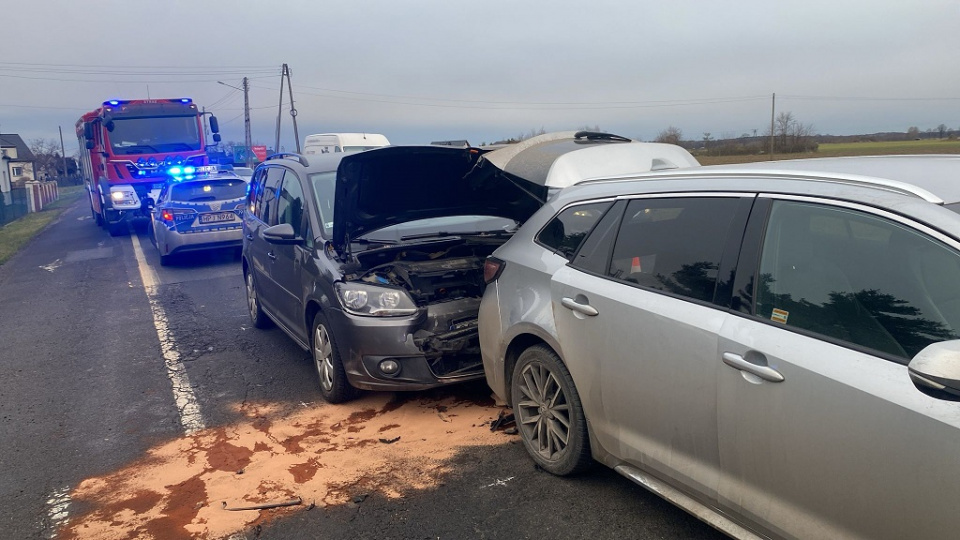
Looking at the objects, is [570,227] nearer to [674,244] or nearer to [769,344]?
[674,244]

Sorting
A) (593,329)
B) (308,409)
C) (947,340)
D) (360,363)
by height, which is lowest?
(308,409)

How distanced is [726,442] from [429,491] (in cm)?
180

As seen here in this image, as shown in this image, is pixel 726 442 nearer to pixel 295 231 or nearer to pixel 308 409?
pixel 308 409

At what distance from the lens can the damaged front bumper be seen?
16.3ft

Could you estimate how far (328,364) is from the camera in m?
5.53

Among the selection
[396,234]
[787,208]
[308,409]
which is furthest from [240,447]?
[787,208]

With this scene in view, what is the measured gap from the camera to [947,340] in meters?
2.23

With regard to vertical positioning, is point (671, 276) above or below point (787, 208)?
below

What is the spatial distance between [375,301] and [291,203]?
6.25ft

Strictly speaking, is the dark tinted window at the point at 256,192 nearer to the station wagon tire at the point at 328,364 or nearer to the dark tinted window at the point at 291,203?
the dark tinted window at the point at 291,203

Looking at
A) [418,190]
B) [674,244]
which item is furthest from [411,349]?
[674,244]

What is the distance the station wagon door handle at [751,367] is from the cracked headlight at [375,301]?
2.69 metres

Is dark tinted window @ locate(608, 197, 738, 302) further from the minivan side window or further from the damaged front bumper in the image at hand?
the damaged front bumper

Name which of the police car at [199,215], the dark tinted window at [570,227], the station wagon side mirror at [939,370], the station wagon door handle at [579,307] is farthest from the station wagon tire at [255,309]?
the station wagon side mirror at [939,370]
